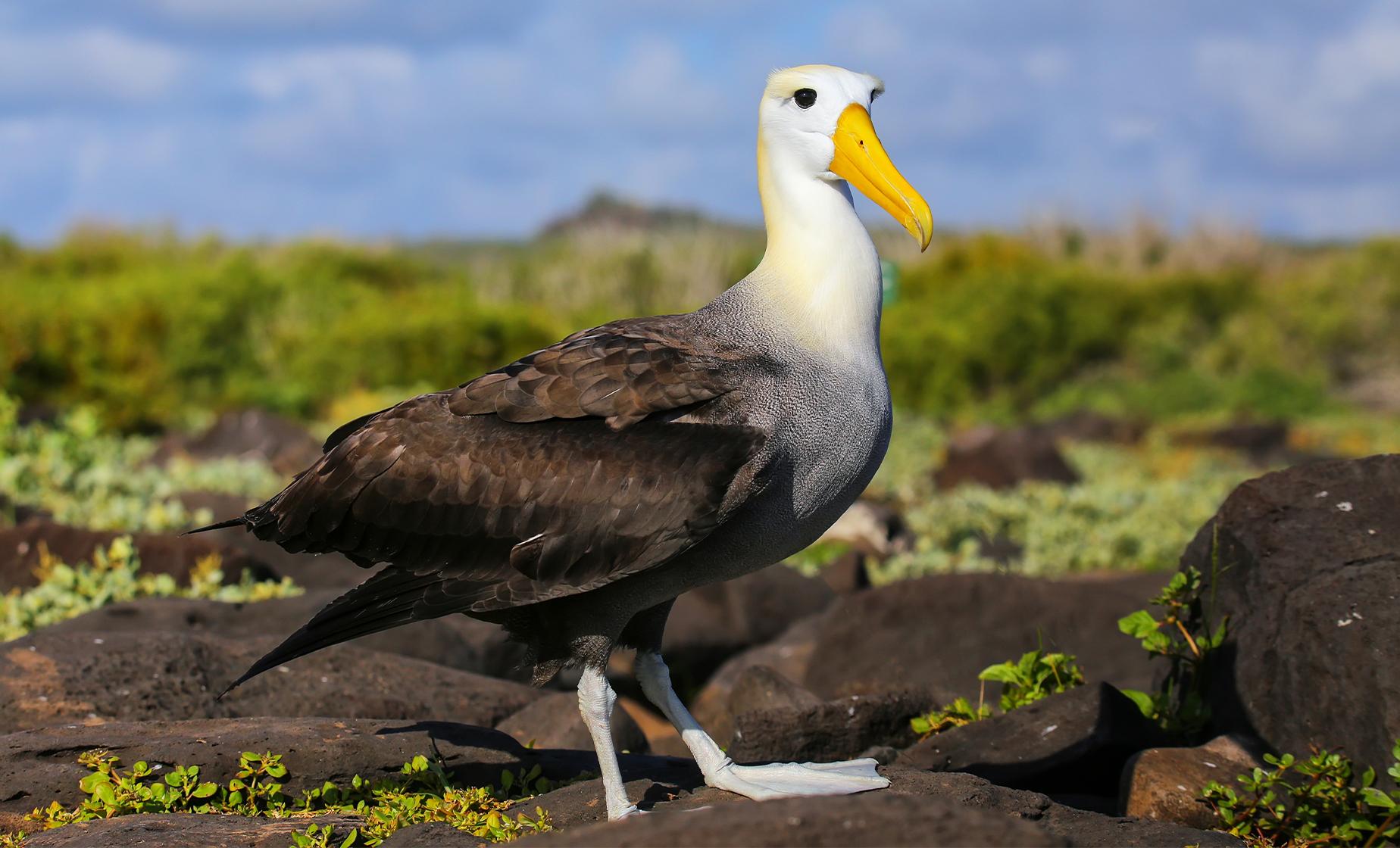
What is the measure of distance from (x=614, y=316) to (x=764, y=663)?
21.7m

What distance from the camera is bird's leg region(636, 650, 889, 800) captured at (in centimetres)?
453

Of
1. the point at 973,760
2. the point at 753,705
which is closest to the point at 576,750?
the point at 753,705

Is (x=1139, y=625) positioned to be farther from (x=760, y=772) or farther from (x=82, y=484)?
(x=82, y=484)

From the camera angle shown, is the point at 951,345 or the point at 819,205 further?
the point at 951,345

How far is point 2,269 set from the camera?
34.4 meters

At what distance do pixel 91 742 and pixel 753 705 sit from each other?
8.62 feet

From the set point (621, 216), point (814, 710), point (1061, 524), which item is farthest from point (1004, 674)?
point (621, 216)

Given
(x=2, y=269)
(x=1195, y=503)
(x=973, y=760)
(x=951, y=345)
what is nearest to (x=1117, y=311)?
(x=951, y=345)

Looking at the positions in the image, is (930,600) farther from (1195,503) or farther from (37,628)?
(1195,503)

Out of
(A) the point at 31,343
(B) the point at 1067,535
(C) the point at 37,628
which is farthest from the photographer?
(A) the point at 31,343

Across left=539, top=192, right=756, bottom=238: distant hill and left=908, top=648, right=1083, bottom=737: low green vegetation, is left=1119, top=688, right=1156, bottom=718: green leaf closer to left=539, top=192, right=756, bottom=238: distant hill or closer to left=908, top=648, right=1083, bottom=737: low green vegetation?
left=908, top=648, right=1083, bottom=737: low green vegetation

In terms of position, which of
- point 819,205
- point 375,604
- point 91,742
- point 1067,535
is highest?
point 819,205

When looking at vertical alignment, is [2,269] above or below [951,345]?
above

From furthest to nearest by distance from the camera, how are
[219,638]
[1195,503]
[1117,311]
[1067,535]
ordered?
[1117,311] → [1195,503] → [1067,535] → [219,638]
